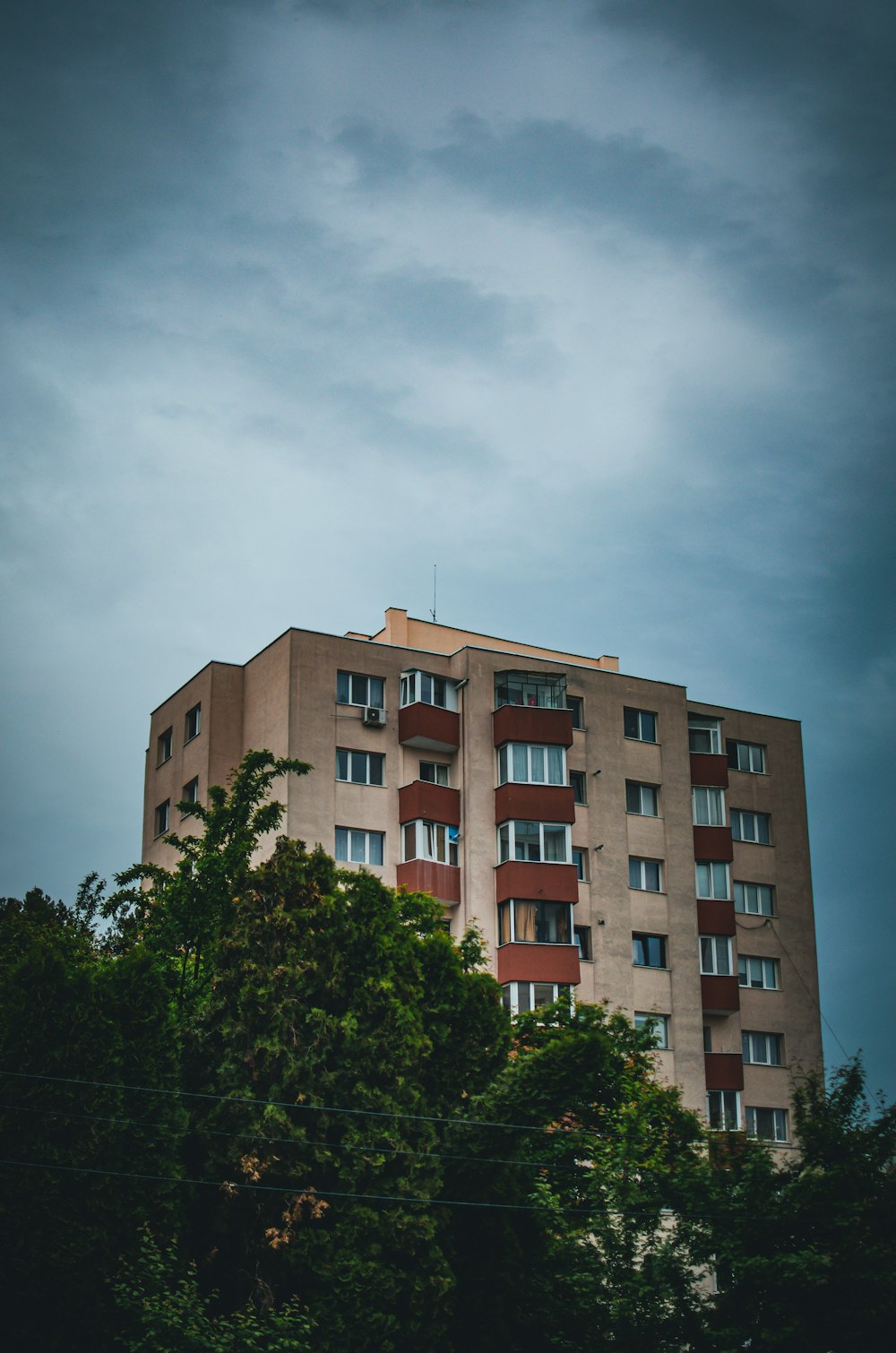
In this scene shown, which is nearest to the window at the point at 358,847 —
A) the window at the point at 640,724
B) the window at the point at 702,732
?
the window at the point at 640,724

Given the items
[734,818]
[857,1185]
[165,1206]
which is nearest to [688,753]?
[734,818]

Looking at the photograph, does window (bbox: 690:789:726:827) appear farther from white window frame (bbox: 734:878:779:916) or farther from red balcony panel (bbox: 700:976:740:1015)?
red balcony panel (bbox: 700:976:740:1015)

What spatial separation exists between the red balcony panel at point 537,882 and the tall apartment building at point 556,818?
0.20 ft

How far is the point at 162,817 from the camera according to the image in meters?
49.2

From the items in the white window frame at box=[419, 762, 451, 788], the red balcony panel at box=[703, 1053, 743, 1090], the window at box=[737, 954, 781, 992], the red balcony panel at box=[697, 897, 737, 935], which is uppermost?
the white window frame at box=[419, 762, 451, 788]

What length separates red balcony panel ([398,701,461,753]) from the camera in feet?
148

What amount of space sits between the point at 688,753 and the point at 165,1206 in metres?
29.4

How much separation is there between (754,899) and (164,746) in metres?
20.1

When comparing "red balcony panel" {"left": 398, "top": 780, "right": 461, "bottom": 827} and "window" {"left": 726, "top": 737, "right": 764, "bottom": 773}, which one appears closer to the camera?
"red balcony panel" {"left": 398, "top": 780, "right": 461, "bottom": 827}

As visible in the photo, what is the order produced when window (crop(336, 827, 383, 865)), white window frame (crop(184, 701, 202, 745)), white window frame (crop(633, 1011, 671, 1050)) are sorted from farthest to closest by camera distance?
white window frame (crop(184, 701, 202, 745)), white window frame (crop(633, 1011, 671, 1050)), window (crop(336, 827, 383, 865))

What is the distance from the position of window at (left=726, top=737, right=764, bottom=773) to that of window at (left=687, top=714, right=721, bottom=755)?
3.88ft

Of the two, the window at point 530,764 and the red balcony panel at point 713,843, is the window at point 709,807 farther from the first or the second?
the window at point 530,764

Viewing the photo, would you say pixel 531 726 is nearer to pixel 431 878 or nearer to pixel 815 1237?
pixel 431 878

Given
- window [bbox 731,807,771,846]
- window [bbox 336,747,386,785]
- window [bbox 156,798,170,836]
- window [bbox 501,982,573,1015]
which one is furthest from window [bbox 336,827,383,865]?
window [bbox 731,807,771,846]
